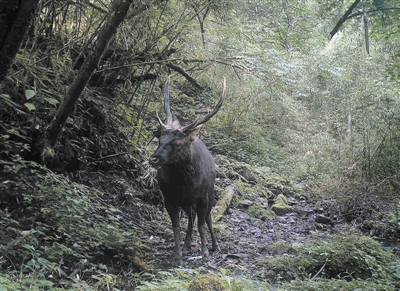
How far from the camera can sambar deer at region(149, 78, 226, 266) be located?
618 centimetres

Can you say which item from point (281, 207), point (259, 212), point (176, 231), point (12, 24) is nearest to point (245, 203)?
point (259, 212)

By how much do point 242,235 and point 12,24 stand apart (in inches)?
255

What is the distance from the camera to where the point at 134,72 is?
7.68m

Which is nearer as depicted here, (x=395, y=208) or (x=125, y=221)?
(x=125, y=221)

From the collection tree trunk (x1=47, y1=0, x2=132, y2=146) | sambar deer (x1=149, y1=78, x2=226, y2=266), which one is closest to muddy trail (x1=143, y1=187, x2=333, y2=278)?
sambar deer (x1=149, y1=78, x2=226, y2=266)

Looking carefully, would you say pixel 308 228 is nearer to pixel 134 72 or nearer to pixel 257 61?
pixel 257 61

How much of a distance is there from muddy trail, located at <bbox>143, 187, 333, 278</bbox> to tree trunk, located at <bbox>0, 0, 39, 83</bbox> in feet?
12.1

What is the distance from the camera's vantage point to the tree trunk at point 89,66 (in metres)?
4.77

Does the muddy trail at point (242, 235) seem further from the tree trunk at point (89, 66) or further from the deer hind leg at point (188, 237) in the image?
the tree trunk at point (89, 66)

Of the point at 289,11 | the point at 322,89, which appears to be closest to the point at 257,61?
the point at 289,11

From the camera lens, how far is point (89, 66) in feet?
16.8

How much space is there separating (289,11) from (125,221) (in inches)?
236

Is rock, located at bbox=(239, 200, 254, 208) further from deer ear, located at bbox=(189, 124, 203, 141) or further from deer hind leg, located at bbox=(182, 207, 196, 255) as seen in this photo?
deer ear, located at bbox=(189, 124, 203, 141)

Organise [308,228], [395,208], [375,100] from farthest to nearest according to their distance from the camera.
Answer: [375,100] < [308,228] < [395,208]
